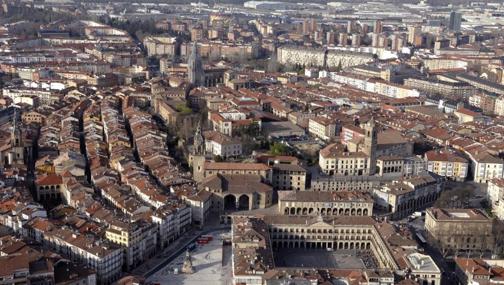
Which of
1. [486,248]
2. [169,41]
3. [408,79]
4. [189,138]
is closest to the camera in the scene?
[486,248]

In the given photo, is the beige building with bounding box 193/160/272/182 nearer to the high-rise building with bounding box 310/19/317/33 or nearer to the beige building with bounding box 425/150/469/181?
the beige building with bounding box 425/150/469/181

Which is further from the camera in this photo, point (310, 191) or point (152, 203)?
point (310, 191)

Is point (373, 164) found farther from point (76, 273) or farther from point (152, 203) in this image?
point (76, 273)

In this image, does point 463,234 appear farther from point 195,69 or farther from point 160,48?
point 160,48

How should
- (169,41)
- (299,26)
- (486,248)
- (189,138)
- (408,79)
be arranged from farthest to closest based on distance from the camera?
(299,26) → (169,41) → (408,79) → (189,138) → (486,248)

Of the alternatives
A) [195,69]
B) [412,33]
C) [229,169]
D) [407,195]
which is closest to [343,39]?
[412,33]

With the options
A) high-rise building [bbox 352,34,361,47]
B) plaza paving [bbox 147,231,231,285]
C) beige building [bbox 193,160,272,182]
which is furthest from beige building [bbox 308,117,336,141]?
high-rise building [bbox 352,34,361,47]

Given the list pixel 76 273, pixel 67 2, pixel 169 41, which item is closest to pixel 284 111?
pixel 76 273
